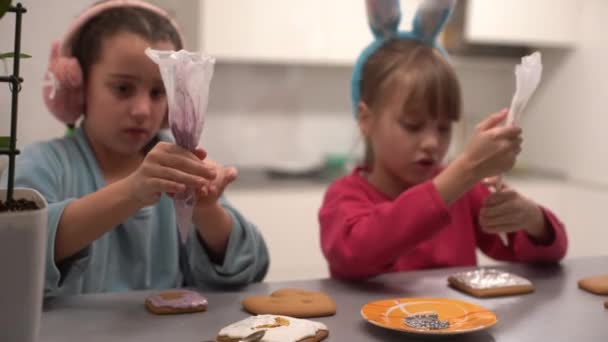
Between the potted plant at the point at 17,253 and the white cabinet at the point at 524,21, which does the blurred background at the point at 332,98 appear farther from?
the potted plant at the point at 17,253

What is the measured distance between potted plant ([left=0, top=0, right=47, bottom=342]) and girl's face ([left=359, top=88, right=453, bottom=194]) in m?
0.81

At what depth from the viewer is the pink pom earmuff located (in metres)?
1.16

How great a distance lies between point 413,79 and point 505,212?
335 mm

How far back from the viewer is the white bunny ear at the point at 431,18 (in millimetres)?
1313

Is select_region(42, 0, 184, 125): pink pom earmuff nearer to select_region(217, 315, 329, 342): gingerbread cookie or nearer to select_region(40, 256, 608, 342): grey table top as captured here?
select_region(40, 256, 608, 342): grey table top

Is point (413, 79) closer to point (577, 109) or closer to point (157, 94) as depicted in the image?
point (157, 94)

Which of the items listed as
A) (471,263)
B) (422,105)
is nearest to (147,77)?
(422,105)

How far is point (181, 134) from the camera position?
784 mm

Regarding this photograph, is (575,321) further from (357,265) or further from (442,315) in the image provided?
(357,265)

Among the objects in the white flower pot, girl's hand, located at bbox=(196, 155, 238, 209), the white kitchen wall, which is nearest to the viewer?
the white flower pot

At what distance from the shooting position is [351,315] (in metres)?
0.83

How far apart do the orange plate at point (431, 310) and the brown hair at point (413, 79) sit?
1.75 feet

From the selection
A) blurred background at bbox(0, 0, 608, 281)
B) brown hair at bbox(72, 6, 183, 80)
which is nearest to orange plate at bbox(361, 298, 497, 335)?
brown hair at bbox(72, 6, 183, 80)

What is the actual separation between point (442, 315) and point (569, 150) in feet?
7.79
